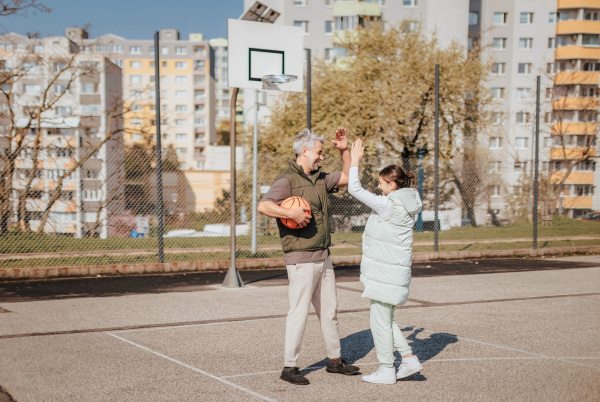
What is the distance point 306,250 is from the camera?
488 cm

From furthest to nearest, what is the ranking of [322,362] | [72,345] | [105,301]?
[105,301], [72,345], [322,362]

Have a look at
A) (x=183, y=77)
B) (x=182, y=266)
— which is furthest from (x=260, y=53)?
(x=183, y=77)

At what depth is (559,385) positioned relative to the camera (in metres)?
4.81

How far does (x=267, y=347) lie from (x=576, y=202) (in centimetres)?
1821

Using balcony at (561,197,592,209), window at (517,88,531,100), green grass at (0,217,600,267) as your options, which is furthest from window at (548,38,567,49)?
green grass at (0,217,600,267)

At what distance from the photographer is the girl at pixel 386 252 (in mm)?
4734

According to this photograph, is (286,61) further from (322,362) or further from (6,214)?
(322,362)

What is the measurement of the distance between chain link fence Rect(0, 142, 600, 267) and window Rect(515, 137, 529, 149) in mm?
48560

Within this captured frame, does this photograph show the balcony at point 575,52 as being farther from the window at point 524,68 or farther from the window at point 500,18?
the window at point 500,18

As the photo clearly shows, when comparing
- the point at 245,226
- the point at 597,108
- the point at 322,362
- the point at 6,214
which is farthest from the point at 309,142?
the point at 597,108

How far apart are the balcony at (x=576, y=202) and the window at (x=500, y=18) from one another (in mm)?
49977

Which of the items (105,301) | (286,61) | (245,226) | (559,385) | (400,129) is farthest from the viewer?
(400,129)

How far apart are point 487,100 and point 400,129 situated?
5508mm

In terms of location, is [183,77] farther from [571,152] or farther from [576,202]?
[576,202]
